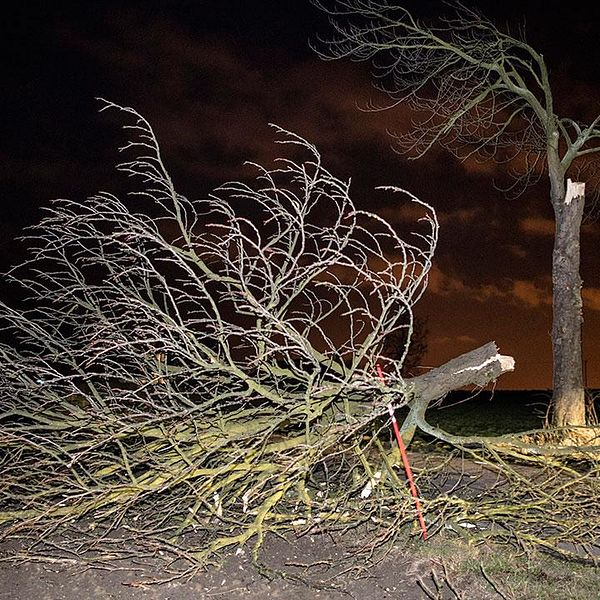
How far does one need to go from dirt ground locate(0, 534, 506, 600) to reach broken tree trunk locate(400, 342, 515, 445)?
1128 mm

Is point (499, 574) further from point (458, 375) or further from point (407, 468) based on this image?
point (458, 375)

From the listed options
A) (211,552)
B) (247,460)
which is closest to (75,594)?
(211,552)

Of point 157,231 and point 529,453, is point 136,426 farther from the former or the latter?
point 529,453

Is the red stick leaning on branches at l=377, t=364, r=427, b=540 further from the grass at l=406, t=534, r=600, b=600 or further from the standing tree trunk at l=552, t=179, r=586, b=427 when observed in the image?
the standing tree trunk at l=552, t=179, r=586, b=427

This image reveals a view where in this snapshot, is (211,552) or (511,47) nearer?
(211,552)

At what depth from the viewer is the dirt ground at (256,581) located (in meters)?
5.56

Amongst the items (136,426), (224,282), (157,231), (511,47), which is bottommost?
(136,426)

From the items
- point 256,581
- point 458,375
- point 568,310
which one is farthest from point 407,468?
point 568,310

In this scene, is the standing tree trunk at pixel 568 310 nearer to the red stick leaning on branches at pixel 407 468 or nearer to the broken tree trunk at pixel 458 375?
the broken tree trunk at pixel 458 375

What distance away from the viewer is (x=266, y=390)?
6109 millimetres

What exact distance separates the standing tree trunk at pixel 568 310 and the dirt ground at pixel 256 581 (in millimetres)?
5412

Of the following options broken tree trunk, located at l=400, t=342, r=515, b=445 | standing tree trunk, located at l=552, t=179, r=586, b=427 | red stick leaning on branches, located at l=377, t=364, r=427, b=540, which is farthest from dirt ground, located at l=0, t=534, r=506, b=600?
standing tree trunk, located at l=552, t=179, r=586, b=427

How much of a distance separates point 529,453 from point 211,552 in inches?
105

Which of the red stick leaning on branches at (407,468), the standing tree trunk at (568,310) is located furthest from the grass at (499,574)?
the standing tree trunk at (568,310)
